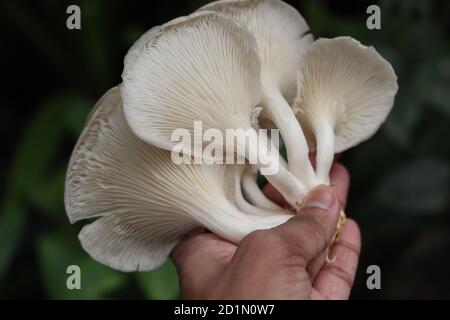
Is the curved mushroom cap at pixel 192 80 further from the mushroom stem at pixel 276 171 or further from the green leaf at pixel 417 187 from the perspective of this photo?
the green leaf at pixel 417 187

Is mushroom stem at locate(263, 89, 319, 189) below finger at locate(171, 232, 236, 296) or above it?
above

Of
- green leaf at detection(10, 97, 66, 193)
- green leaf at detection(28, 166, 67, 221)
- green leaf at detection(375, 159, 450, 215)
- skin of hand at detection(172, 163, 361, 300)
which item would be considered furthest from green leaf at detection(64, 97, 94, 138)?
green leaf at detection(375, 159, 450, 215)

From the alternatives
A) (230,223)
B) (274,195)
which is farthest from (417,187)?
(230,223)

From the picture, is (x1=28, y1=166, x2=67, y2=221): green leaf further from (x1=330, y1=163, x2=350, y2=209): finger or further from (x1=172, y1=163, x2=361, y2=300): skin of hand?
(x1=330, y1=163, x2=350, y2=209): finger

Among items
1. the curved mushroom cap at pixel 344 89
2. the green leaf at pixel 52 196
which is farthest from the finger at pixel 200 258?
the green leaf at pixel 52 196

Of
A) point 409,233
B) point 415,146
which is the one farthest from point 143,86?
point 409,233

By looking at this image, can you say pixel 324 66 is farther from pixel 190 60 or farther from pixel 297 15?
pixel 190 60
